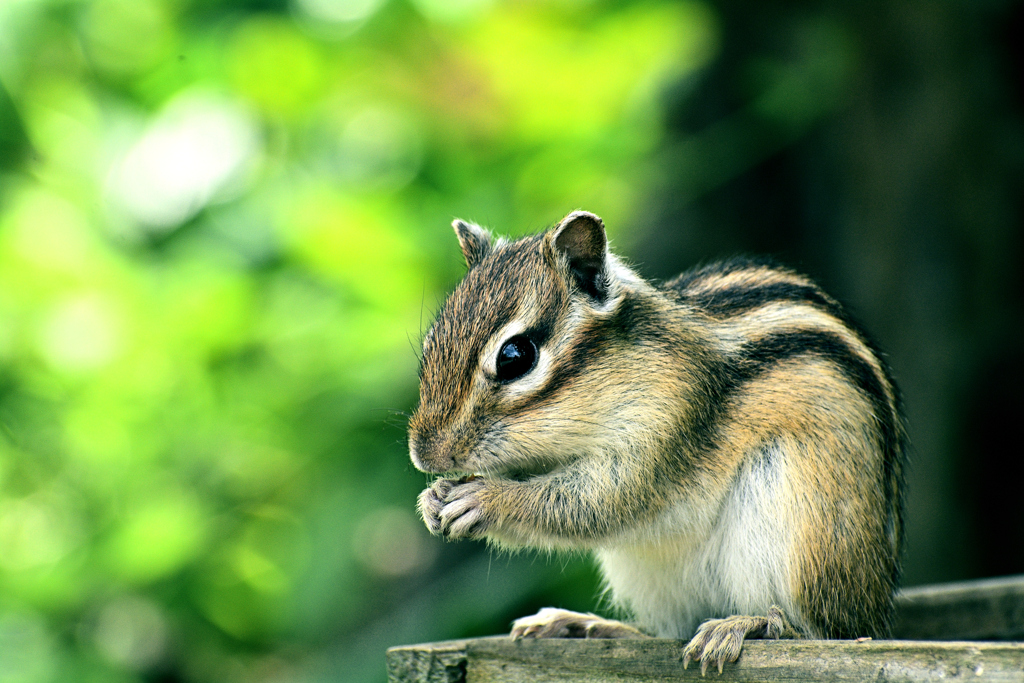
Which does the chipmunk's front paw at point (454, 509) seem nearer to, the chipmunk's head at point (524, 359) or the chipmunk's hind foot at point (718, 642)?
the chipmunk's head at point (524, 359)

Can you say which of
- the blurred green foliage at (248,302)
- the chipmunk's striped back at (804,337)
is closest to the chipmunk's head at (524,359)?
the chipmunk's striped back at (804,337)

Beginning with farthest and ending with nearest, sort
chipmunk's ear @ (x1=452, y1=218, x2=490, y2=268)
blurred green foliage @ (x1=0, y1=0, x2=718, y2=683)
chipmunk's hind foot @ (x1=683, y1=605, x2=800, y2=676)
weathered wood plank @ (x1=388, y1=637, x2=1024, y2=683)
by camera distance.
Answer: blurred green foliage @ (x1=0, y1=0, x2=718, y2=683), chipmunk's ear @ (x1=452, y1=218, x2=490, y2=268), chipmunk's hind foot @ (x1=683, y1=605, x2=800, y2=676), weathered wood plank @ (x1=388, y1=637, x2=1024, y2=683)

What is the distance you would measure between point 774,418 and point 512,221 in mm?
2402

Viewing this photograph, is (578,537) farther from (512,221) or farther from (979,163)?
(979,163)

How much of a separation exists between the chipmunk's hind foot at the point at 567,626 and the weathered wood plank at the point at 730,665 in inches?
6.1

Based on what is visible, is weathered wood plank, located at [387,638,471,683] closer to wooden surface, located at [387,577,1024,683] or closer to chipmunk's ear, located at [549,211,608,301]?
wooden surface, located at [387,577,1024,683]

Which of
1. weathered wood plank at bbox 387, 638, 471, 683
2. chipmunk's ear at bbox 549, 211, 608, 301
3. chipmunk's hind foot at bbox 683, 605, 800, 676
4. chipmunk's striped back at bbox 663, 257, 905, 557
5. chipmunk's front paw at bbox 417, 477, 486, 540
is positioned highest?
chipmunk's ear at bbox 549, 211, 608, 301

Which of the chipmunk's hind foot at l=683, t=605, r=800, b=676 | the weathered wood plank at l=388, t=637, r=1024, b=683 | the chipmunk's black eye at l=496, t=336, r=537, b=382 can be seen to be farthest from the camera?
the chipmunk's black eye at l=496, t=336, r=537, b=382

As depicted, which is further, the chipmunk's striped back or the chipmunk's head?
the chipmunk's striped back

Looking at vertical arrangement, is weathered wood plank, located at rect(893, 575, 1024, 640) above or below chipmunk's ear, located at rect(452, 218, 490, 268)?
below

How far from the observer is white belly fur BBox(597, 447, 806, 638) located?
2.24 m

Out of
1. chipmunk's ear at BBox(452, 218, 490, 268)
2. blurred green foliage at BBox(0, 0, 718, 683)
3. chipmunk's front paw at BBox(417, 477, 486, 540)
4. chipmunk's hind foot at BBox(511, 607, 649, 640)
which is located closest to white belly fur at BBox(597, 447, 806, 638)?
chipmunk's hind foot at BBox(511, 607, 649, 640)

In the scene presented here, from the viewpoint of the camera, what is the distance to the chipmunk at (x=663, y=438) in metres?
2.17

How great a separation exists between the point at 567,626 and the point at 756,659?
0.65m
